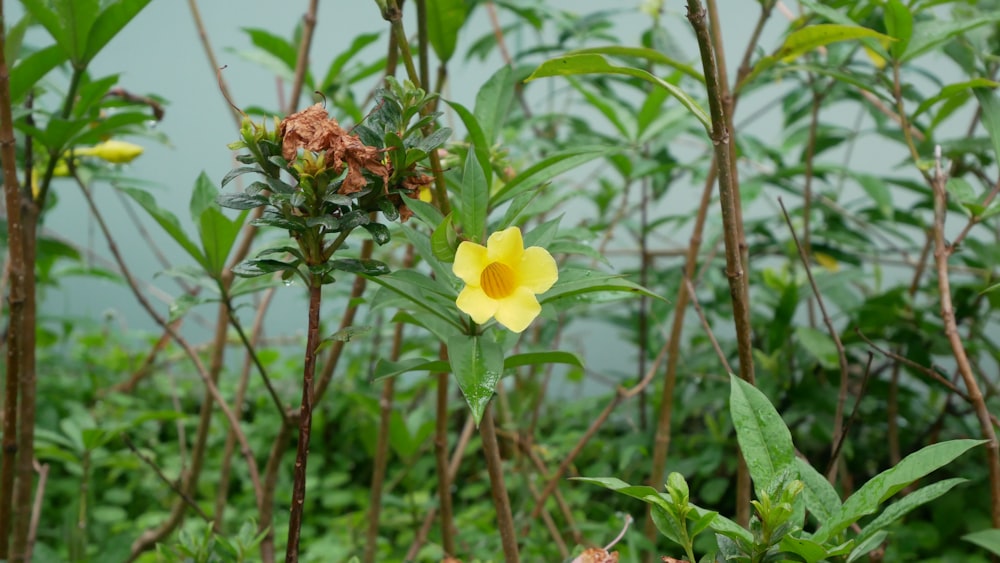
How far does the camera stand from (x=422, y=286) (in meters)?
0.55

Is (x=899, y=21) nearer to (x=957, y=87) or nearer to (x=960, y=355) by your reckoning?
(x=957, y=87)

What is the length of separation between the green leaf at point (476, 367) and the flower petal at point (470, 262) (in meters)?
0.05

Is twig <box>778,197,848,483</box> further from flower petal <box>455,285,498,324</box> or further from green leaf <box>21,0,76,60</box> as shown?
green leaf <box>21,0,76,60</box>

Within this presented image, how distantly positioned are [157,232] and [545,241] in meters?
3.52

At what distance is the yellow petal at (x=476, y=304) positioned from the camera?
0.50 meters

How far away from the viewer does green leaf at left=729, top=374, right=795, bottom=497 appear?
1.76 feet

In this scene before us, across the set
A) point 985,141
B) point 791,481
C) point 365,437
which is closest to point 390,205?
point 791,481

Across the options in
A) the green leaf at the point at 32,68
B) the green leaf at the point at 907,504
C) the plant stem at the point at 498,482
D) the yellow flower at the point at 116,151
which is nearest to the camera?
the green leaf at the point at 907,504

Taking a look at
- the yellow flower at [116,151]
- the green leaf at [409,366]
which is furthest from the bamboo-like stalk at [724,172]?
the yellow flower at [116,151]

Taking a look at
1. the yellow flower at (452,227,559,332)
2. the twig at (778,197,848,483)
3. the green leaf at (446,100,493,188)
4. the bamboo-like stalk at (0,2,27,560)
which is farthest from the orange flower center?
the bamboo-like stalk at (0,2,27,560)

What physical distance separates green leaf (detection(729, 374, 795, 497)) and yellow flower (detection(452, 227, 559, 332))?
0.15m

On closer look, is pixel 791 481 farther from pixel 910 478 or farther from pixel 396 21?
pixel 396 21

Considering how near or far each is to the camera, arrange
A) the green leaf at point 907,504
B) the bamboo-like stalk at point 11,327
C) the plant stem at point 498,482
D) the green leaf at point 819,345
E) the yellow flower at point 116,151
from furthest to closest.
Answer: the green leaf at point 819,345, the yellow flower at point 116,151, the bamboo-like stalk at point 11,327, the plant stem at point 498,482, the green leaf at point 907,504

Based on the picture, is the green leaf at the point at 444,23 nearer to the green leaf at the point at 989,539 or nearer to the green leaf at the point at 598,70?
the green leaf at the point at 598,70
